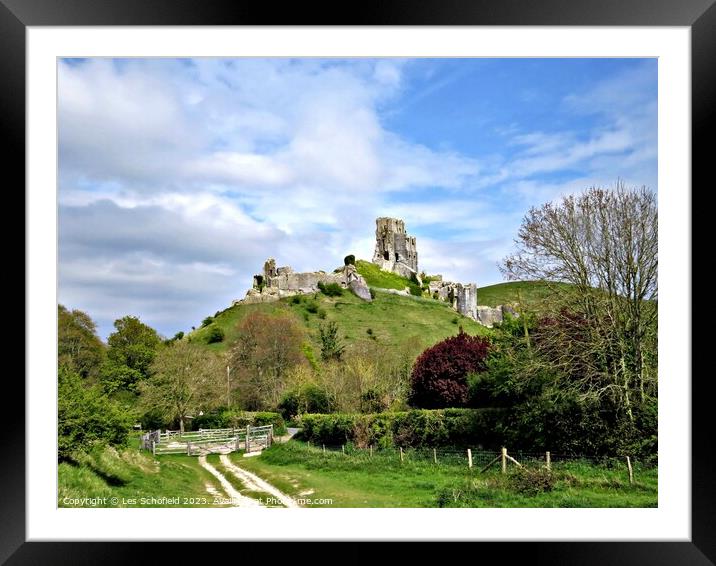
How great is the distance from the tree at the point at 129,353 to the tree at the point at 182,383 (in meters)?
0.11

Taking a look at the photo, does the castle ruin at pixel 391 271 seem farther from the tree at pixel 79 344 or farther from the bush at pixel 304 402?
the tree at pixel 79 344

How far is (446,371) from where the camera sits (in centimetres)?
663

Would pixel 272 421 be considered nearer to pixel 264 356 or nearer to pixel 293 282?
pixel 264 356

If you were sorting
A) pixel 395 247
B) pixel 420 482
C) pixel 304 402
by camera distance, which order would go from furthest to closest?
pixel 395 247 < pixel 304 402 < pixel 420 482

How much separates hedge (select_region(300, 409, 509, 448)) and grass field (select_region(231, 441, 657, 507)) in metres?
0.29

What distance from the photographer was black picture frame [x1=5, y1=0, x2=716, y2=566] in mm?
3070

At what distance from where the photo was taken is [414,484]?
513cm

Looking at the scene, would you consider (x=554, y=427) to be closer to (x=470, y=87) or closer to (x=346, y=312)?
(x=470, y=87)

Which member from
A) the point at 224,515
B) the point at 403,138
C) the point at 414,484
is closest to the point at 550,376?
the point at 414,484
